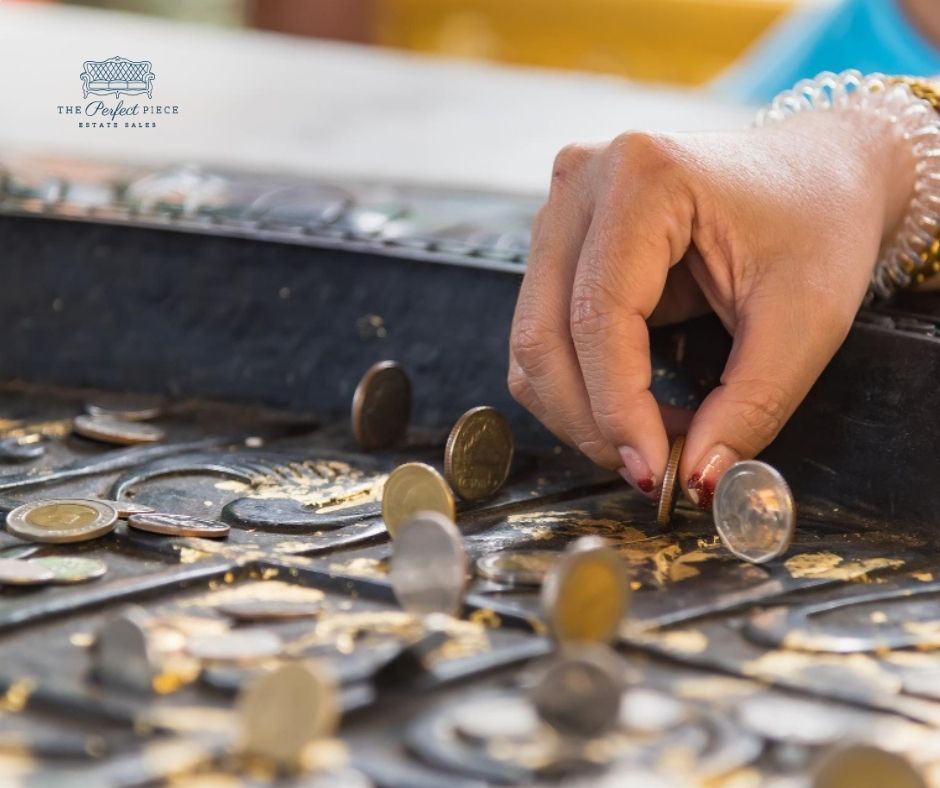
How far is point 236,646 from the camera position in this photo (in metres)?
0.86

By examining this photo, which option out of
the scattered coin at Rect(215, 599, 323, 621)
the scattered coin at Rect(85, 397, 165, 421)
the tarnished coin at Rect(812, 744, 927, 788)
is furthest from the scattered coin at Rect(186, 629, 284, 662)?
the scattered coin at Rect(85, 397, 165, 421)

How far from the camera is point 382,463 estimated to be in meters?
1.36

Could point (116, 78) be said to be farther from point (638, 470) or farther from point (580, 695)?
point (580, 695)

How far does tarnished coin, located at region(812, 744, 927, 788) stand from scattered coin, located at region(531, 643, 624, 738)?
0.42 ft

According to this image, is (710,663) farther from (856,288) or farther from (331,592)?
(856,288)

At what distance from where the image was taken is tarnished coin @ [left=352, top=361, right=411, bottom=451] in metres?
1.38

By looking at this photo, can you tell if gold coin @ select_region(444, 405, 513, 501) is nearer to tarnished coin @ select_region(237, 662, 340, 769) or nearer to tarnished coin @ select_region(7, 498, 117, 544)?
tarnished coin @ select_region(7, 498, 117, 544)

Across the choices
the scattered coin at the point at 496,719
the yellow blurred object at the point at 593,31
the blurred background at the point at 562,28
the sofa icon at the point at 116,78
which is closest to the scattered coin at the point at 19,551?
the scattered coin at the point at 496,719

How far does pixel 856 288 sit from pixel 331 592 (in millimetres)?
534

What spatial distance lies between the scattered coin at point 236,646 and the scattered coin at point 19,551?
22 cm

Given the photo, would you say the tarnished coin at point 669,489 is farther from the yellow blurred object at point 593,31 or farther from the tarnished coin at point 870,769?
the yellow blurred object at point 593,31

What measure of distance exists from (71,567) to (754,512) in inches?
20.0

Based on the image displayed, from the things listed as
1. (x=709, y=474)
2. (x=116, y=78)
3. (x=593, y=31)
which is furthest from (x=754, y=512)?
(x=593, y=31)

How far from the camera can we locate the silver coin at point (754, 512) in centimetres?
106
